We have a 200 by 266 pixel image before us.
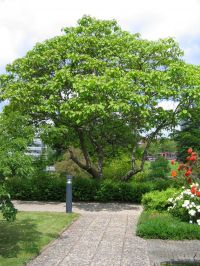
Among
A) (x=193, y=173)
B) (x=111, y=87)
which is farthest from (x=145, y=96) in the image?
(x=193, y=173)

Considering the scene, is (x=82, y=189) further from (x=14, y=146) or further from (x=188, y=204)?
(x=14, y=146)

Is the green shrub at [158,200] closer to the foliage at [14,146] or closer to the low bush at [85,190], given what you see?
the low bush at [85,190]

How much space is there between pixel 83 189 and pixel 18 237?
7.02 meters

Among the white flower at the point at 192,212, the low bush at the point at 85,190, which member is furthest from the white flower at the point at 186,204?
the low bush at the point at 85,190

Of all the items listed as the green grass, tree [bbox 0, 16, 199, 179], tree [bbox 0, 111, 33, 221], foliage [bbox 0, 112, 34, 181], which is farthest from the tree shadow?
tree [bbox 0, 16, 199, 179]

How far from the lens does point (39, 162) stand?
18.4m

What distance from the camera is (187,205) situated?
411 inches

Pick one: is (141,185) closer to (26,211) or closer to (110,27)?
(26,211)

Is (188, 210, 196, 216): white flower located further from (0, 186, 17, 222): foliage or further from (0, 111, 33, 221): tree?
(0, 186, 17, 222): foliage

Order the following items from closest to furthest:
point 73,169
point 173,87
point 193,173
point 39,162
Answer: point 193,173 < point 173,87 < point 39,162 < point 73,169

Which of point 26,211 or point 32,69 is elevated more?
point 32,69

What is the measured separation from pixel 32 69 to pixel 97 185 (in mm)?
4949

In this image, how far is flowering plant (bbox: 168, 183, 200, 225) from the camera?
1038 cm

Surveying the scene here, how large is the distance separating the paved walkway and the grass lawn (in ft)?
0.69
